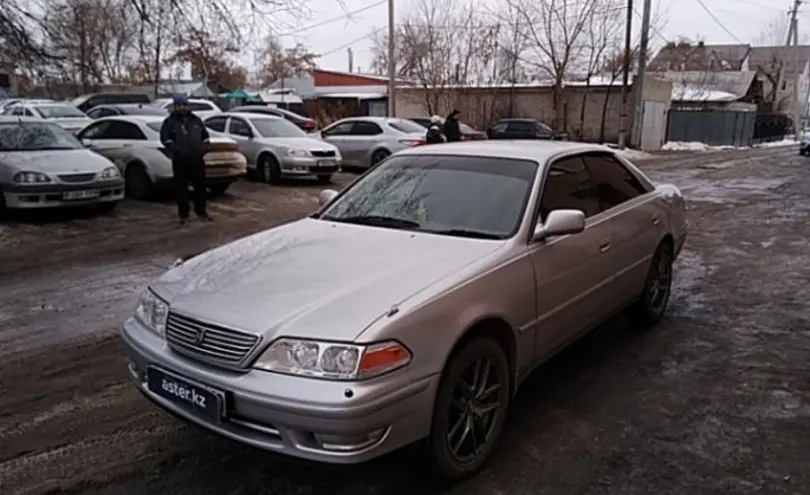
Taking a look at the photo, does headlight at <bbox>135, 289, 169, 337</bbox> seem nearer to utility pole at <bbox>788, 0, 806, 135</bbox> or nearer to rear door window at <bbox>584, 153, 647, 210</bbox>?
rear door window at <bbox>584, 153, 647, 210</bbox>

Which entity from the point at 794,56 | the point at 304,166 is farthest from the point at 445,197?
the point at 794,56

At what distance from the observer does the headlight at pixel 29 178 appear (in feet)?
30.3

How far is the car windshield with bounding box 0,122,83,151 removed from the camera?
993 centimetres

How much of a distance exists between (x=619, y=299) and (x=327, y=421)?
2758 mm

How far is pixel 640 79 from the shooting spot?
2698 cm

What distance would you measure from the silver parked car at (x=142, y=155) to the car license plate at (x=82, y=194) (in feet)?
5.39

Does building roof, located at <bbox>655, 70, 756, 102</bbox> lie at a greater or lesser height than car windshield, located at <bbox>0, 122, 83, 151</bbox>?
greater

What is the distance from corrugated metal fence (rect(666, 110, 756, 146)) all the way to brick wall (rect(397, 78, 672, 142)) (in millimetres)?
Answer: 1519

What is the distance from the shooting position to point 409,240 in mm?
3590

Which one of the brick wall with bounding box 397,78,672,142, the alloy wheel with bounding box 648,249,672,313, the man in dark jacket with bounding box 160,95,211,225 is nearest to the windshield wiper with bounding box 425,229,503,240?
the alloy wheel with bounding box 648,249,672,313

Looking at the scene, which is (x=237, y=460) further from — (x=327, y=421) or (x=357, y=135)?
(x=357, y=135)

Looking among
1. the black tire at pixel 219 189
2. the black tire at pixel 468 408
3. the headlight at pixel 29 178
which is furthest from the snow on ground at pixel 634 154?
the black tire at pixel 468 408

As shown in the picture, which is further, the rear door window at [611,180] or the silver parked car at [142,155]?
the silver parked car at [142,155]

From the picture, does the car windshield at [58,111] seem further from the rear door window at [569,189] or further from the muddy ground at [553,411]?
the rear door window at [569,189]
